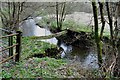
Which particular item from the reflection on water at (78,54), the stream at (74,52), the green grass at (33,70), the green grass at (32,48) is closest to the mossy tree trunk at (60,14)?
the stream at (74,52)

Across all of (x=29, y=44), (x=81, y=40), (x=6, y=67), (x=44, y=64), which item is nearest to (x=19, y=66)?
(x=6, y=67)

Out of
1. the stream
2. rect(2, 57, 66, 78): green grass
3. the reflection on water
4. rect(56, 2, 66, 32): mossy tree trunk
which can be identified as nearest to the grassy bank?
rect(2, 57, 66, 78): green grass

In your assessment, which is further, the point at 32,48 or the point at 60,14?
the point at 60,14

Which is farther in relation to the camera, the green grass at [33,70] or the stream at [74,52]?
the stream at [74,52]

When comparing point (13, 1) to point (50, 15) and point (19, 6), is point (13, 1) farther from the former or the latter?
point (50, 15)

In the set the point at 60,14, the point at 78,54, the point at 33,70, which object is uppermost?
the point at 60,14

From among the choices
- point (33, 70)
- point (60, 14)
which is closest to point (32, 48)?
point (33, 70)

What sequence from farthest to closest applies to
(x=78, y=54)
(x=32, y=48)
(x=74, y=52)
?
(x=74, y=52) → (x=78, y=54) → (x=32, y=48)

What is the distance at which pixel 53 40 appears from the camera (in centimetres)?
1179

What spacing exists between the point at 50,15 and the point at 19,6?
21.4 ft

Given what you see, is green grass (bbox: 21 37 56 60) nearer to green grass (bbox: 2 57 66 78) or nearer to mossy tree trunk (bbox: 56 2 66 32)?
green grass (bbox: 2 57 66 78)

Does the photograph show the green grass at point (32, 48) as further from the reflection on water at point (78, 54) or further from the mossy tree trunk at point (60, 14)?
the mossy tree trunk at point (60, 14)

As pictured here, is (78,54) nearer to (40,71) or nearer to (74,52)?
(74,52)

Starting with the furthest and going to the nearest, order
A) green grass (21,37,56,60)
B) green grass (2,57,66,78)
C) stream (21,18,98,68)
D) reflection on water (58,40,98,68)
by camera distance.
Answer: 1. reflection on water (58,40,98,68)
2. stream (21,18,98,68)
3. green grass (21,37,56,60)
4. green grass (2,57,66,78)
